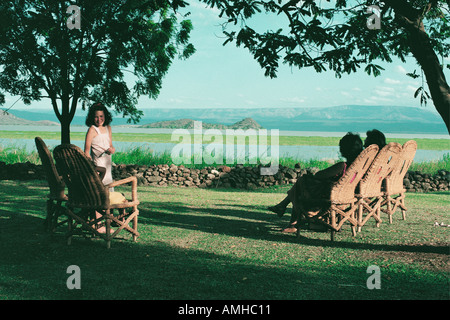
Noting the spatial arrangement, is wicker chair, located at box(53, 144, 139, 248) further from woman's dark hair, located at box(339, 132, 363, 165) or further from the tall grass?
the tall grass

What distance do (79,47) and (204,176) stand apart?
23.8ft

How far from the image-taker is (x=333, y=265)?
16.8 ft

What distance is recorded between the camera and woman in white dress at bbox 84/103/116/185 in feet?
21.7

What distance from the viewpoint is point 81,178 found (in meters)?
5.70

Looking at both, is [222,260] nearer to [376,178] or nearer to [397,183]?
[376,178]

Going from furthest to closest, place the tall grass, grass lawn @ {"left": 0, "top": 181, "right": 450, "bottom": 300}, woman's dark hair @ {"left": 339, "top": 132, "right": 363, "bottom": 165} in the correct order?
the tall grass, woman's dark hair @ {"left": 339, "top": 132, "right": 363, "bottom": 165}, grass lawn @ {"left": 0, "top": 181, "right": 450, "bottom": 300}

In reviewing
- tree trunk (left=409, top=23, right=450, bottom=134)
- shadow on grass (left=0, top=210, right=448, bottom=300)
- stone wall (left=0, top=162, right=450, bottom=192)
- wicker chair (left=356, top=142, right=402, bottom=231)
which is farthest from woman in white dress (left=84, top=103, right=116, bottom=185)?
stone wall (left=0, top=162, right=450, bottom=192)

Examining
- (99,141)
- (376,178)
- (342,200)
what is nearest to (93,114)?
(99,141)

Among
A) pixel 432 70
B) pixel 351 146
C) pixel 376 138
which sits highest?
pixel 432 70

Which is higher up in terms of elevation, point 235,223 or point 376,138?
point 376,138

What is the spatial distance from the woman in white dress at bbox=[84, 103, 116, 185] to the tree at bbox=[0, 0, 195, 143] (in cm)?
1072

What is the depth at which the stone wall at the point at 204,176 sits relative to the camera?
14273 millimetres

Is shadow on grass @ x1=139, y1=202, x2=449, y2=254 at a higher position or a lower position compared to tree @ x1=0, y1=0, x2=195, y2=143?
lower

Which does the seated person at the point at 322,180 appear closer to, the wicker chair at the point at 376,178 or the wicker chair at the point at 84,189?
the wicker chair at the point at 376,178
